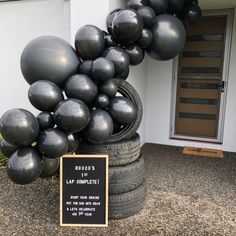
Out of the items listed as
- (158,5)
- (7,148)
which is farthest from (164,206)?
(158,5)

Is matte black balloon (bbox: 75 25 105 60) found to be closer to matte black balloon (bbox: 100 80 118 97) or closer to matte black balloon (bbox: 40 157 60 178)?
matte black balloon (bbox: 100 80 118 97)

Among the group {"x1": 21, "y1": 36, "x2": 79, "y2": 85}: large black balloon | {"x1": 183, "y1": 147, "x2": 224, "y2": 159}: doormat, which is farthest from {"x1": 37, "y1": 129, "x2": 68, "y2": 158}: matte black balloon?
{"x1": 183, "y1": 147, "x2": 224, "y2": 159}: doormat

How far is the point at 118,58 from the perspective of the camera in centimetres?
248

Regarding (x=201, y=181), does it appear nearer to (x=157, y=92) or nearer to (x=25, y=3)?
(x=157, y=92)

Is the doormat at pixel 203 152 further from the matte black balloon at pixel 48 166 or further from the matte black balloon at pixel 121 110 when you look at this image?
the matte black balloon at pixel 48 166

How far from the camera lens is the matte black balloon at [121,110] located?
237 centimetres

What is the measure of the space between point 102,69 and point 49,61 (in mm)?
486

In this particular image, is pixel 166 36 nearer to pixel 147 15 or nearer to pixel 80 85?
pixel 147 15

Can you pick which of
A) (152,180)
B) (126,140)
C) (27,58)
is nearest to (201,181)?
(152,180)

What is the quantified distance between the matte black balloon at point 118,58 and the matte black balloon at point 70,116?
23.4 inches

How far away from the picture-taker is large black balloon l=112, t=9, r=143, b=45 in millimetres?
2463

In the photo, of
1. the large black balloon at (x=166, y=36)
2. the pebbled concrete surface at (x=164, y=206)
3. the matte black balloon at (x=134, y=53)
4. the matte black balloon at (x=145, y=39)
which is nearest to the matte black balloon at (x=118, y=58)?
the matte black balloon at (x=134, y=53)

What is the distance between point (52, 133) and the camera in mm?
2027

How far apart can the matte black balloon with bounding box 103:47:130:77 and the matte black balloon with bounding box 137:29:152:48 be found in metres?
0.25
